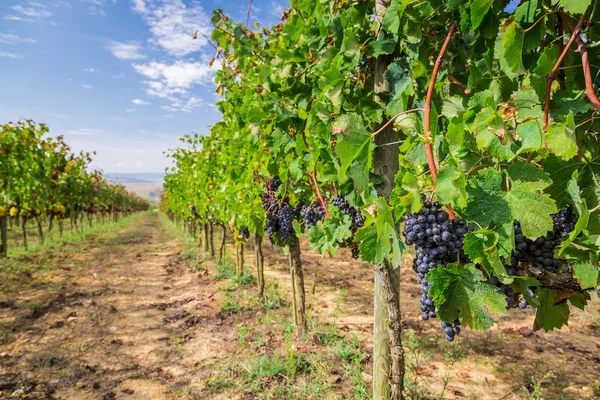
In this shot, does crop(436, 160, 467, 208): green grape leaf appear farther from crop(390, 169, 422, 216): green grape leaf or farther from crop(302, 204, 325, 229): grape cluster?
crop(302, 204, 325, 229): grape cluster

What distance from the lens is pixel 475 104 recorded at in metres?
1.31

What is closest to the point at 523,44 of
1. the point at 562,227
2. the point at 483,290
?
the point at 562,227

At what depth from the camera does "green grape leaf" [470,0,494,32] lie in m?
1.27

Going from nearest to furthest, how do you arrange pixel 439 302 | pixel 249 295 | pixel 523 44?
pixel 439 302 < pixel 523 44 < pixel 249 295

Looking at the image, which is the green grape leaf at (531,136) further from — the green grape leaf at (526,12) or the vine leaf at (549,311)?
the vine leaf at (549,311)

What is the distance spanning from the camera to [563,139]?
0.97 meters

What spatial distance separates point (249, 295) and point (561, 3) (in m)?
6.95

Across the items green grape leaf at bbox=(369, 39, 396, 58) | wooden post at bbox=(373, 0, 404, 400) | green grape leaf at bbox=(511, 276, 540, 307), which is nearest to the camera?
green grape leaf at bbox=(511, 276, 540, 307)

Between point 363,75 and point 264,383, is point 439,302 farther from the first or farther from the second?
point 264,383

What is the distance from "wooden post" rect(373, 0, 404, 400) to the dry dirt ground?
104 centimetres

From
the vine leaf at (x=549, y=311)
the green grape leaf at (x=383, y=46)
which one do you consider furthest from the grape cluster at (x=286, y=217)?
the vine leaf at (x=549, y=311)

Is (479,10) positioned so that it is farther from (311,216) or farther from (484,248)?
(311,216)

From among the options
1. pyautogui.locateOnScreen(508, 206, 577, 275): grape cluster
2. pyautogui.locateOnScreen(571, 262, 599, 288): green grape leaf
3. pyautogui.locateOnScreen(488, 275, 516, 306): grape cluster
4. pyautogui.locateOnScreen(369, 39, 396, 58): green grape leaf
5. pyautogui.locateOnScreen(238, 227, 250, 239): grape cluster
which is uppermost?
pyautogui.locateOnScreen(369, 39, 396, 58): green grape leaf

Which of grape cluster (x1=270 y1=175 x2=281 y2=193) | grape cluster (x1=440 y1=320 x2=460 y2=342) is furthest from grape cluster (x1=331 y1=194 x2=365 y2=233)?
grape cluster (x1=270 y1=175 x2=281 y2=193)
